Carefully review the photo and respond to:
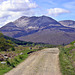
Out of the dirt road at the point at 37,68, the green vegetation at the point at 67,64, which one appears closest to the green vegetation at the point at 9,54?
the dirt road at the point at 37,68

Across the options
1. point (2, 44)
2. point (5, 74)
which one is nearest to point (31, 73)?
point (5, 74)

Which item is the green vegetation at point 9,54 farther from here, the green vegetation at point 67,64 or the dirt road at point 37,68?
the green vegetation at point 67,64

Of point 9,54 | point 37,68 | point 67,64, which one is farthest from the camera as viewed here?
point 9,54

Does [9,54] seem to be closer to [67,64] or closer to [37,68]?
[67,64]

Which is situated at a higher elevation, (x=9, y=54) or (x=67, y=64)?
(x=67, y=64)

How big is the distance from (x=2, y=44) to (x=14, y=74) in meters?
46.3

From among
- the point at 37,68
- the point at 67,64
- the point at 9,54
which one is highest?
the point at 37,68

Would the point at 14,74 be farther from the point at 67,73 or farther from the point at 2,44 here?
the point at 2,44

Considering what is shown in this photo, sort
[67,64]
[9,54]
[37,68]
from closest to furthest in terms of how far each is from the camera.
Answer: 1. [37,68]
2. [67,64]
3. [9,54]

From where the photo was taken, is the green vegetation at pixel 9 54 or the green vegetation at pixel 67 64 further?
the green vegetation at pixel 9 54

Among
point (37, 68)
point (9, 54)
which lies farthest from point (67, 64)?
point (9, 54)

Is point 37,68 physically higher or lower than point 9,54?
higher

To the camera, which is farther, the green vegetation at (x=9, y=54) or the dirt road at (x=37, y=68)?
the green vegetation at (x=9, y=54)

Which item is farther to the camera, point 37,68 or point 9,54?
point 9,54
